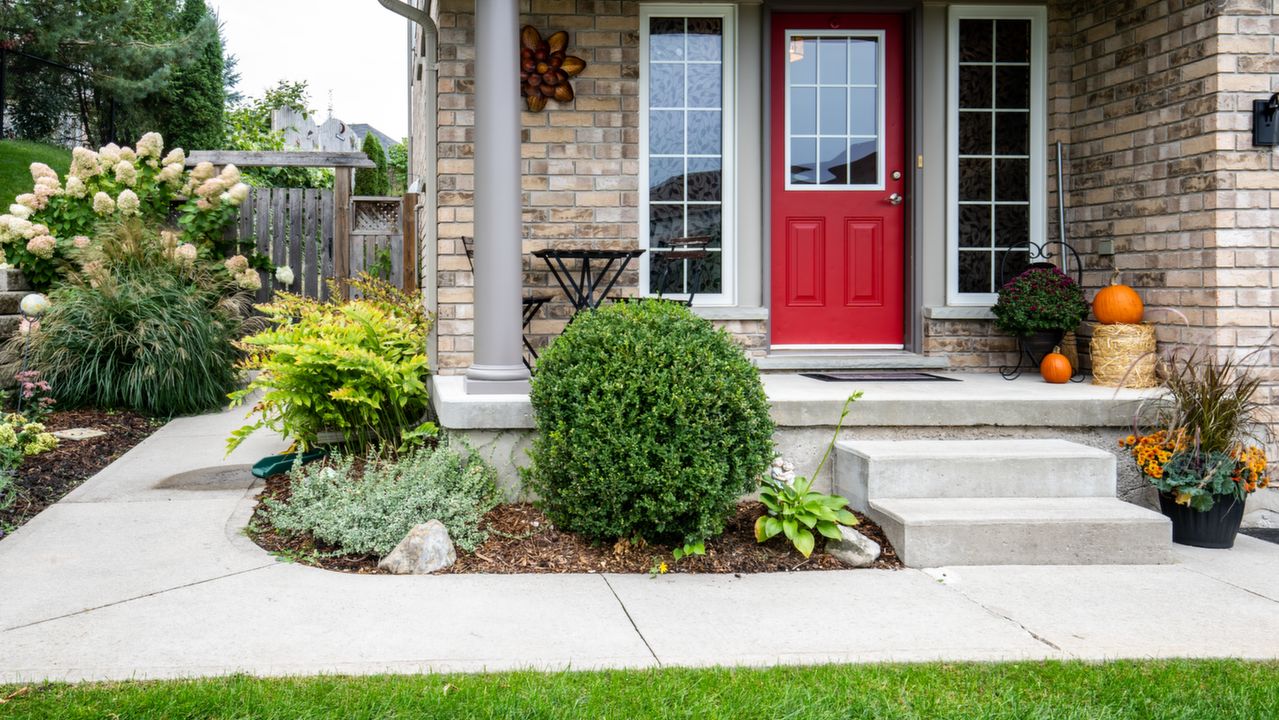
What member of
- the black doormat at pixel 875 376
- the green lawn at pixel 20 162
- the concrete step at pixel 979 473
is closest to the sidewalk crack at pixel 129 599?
the concrete step at pixel 979 473

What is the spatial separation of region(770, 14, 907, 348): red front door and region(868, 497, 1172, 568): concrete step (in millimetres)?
2462

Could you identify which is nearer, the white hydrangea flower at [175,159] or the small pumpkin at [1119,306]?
the small pumpkin at [1119,306]

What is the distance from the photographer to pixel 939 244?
6504 mm

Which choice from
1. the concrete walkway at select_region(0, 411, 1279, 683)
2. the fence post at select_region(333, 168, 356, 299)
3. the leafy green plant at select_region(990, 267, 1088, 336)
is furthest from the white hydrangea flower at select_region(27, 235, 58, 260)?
the leafy green plant at select_region(990, 267, 1088, 336)

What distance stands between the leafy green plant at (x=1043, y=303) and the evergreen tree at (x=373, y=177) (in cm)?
1106

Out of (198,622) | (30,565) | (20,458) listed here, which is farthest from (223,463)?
(198,622)

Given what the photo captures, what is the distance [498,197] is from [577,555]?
1763 millimetres

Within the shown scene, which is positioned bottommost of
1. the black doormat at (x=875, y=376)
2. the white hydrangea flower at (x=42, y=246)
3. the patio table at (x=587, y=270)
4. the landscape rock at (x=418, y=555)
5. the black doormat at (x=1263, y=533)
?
the black doormat at (x=1263, y=533)

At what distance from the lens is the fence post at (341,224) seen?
9.76 meters

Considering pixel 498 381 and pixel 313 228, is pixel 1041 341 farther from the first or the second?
→ pixel 313 228

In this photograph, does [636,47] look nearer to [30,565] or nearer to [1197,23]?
[1197,23]

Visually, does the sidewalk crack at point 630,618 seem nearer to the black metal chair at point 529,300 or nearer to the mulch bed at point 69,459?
the black metal chair at point 529,300

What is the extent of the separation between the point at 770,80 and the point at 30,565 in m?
4.73

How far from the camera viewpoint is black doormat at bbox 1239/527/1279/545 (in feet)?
16.3
